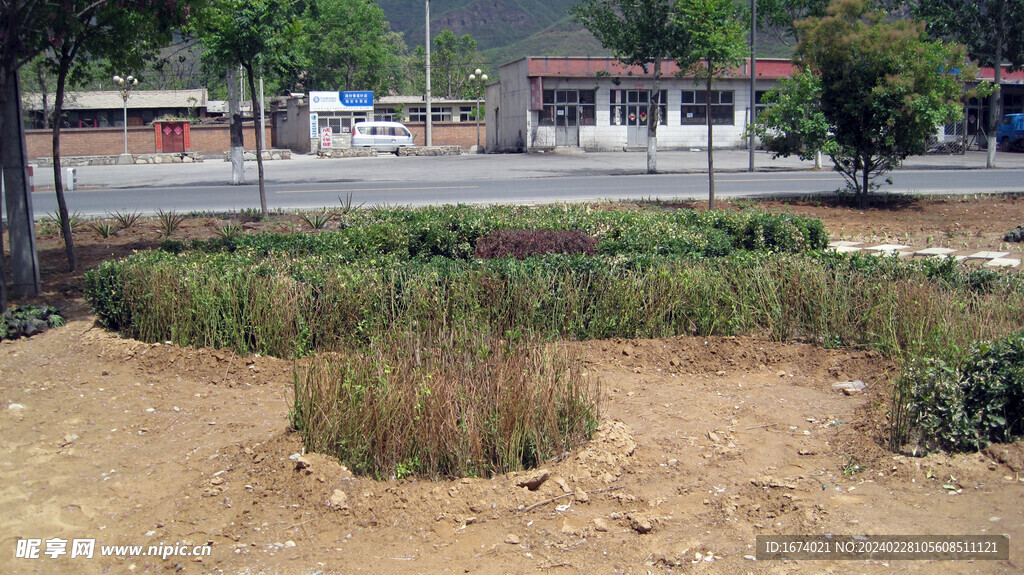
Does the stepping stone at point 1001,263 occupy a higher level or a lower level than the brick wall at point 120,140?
lower

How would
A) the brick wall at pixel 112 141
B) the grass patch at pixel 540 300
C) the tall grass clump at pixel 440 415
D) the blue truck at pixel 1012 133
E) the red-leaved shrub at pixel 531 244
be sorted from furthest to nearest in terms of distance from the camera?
the brick wall at pixel 112 141 → the blue truck at pixel 1012 133 → the red-leaved shrub at pixel 531 244 → the grass patch at pixel 540 300 → the tall grass clump at pixel 440 415

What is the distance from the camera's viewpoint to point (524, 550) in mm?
3670

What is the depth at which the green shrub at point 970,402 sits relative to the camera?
13.8 ft

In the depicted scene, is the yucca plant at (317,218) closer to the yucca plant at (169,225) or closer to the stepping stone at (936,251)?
the yucca plant at (169,225)

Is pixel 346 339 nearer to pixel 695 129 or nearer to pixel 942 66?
pixel 942 66

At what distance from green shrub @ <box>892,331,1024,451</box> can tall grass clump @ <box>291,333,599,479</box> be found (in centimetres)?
174

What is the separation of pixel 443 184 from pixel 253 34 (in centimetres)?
950

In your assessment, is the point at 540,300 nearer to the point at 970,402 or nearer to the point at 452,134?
the point at 970,402

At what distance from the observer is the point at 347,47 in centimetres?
5878

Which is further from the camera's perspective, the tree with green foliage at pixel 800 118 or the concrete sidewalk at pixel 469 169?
the concrete sidewalk at pixel 469 169

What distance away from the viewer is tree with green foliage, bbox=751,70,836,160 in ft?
48.5

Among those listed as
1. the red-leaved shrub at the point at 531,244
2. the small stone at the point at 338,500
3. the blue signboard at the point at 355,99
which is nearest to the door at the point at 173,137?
the blue signboard at the point at 355,99

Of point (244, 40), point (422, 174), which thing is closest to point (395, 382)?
point (244, 40)

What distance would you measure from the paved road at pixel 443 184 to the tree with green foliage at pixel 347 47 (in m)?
30.3
